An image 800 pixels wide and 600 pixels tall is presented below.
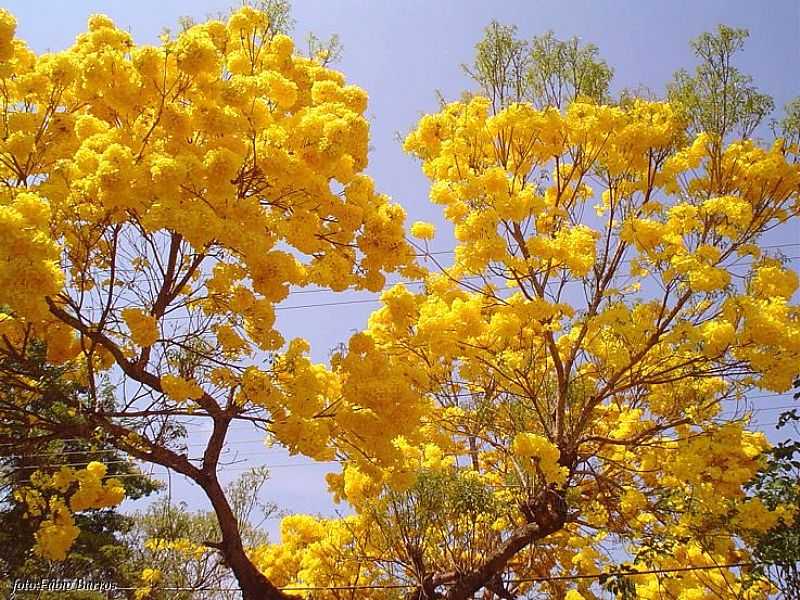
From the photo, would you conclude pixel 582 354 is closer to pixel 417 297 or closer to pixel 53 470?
pixel 417 297

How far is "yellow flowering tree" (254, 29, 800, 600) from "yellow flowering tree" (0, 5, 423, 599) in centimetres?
76

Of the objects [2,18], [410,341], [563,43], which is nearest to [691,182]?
[563,43]

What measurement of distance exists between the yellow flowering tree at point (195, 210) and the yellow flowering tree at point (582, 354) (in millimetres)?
757

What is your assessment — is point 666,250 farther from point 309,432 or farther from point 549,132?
point 309,432

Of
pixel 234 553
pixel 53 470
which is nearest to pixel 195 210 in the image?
pixel 234 553

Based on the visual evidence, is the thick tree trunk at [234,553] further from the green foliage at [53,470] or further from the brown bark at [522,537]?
the brown bark at [522,537]

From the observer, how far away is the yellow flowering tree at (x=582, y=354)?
6.15m

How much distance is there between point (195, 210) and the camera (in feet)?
14.6

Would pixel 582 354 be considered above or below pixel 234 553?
above

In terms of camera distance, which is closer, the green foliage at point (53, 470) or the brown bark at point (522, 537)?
the green foliage at point (53, 470)

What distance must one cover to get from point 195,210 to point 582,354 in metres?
4.61

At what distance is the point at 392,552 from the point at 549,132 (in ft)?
15.9

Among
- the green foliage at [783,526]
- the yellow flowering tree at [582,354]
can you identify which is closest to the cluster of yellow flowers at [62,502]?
the yellow flowering tree at [582,354]

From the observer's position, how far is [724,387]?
7.56 meters
